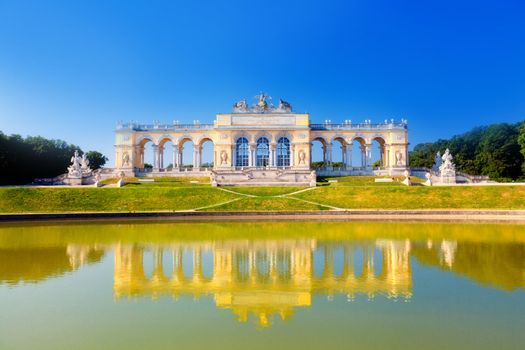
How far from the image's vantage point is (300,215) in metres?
29.1

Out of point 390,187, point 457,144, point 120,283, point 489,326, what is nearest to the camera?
point 489,326

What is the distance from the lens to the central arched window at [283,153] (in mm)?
57938

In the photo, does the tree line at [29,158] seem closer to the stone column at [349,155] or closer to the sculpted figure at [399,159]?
the stone column at [349,155]

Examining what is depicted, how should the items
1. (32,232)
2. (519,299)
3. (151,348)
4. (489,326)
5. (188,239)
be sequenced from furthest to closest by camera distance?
(32,232) < (188,239) < (519,299) < (489,326) < (151,348)

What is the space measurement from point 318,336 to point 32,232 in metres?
19.6

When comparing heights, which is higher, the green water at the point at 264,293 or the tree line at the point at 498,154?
the tree line at the point at 498,154

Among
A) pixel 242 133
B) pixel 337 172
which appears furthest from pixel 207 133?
pixel 337 172

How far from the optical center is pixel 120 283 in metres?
11.3

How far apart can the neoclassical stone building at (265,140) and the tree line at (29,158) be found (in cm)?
1468

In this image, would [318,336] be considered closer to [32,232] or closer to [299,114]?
[32,232]

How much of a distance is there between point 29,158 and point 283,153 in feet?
127

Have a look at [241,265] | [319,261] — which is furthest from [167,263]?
[319,261]

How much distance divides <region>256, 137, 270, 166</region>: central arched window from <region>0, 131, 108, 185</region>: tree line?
111 feet

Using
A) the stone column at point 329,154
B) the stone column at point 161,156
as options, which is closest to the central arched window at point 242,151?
the stone column at point 329,154
